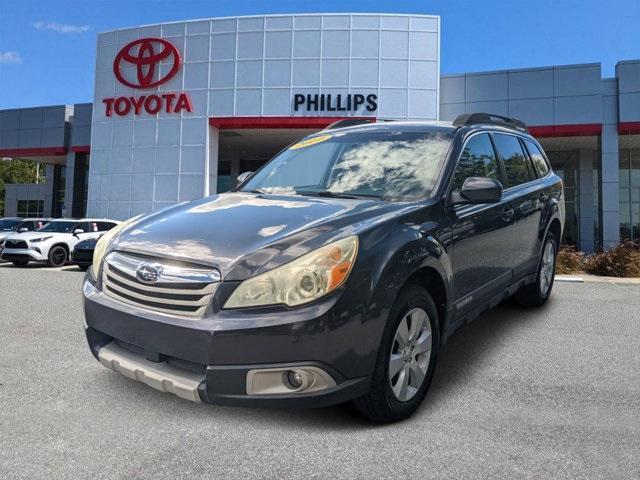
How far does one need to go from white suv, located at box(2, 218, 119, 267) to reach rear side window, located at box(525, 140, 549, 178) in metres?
12.7

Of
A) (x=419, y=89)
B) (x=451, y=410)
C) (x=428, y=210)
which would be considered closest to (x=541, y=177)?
(x=428, y=210)

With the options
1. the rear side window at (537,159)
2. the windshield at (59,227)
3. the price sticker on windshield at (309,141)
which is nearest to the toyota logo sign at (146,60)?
the windshield at (59,227)

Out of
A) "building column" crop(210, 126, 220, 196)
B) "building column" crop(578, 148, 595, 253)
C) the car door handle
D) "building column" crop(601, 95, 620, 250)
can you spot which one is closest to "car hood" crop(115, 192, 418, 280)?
the car door handle

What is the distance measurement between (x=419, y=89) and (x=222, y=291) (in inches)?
834

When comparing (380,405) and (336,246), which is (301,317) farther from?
(380,405)

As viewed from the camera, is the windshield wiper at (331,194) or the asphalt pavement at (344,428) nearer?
the asphalt pavement at (344,428)

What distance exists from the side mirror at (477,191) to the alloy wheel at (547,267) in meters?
2.56

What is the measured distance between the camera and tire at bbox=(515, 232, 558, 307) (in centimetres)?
556

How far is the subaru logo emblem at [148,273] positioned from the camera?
8.39 feet

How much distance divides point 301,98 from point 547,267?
17927mm

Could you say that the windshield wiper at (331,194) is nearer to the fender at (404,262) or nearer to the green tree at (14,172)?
the fender at (404,262)

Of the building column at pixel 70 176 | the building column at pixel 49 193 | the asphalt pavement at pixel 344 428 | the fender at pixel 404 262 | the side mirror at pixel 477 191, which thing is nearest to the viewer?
the asphalt pavement at pixel 344 428

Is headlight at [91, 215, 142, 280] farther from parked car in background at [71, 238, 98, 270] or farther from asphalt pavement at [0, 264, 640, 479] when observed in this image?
parked car in background at [71, 238, 98, 270]

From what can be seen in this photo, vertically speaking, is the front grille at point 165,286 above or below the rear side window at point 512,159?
below
